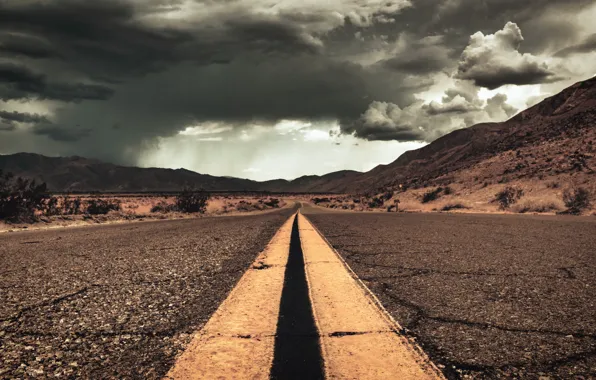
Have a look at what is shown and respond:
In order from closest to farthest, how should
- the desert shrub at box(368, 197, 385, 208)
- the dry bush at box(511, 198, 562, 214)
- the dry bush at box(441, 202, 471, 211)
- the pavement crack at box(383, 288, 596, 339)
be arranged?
1. the pavement crack at box(383, 288, 596, 339)
2. the dry bush at box(511, 198, 562, 214)
3. the dry bush at box(441, 202, 471, 211)
4. the desert shrub at box(368, 197, 385, 208)

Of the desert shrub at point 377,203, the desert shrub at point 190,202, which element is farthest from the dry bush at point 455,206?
the desert shrub at point 190,202

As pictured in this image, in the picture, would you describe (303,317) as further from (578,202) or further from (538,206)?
(538,206)

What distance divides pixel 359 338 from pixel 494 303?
1941 mm

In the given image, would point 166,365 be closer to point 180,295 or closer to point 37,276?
point 180,295

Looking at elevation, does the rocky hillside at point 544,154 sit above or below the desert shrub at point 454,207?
above

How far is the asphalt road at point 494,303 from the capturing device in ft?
9.97

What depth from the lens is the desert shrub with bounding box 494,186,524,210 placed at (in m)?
30.5

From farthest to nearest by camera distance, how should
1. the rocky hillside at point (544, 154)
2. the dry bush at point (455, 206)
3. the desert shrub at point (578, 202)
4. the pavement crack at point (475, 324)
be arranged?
the rocky hillside at point (544, 154) → the dry bush at point (455, 206) → the desert shrub at point (578, 202) → the pavement crack at point (475, 324)

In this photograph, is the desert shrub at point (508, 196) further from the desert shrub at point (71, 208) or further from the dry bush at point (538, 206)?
the desert shrub at point (71, 208)

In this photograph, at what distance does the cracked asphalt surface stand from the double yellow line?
0.22 meters

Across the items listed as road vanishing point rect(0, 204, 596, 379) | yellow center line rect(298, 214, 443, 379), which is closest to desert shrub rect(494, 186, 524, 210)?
road vanishing point rect(0, 204, 596, 379)

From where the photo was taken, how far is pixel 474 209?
31984 millimetres

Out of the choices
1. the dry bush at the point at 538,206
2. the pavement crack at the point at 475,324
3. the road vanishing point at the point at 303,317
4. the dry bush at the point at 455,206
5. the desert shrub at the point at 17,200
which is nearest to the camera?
the road vanishing point at the point at 303,317

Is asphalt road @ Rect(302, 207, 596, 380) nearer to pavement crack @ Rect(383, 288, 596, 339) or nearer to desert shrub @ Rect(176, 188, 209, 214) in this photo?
pavement crack @ Rect(383, 288, 596, 339)
